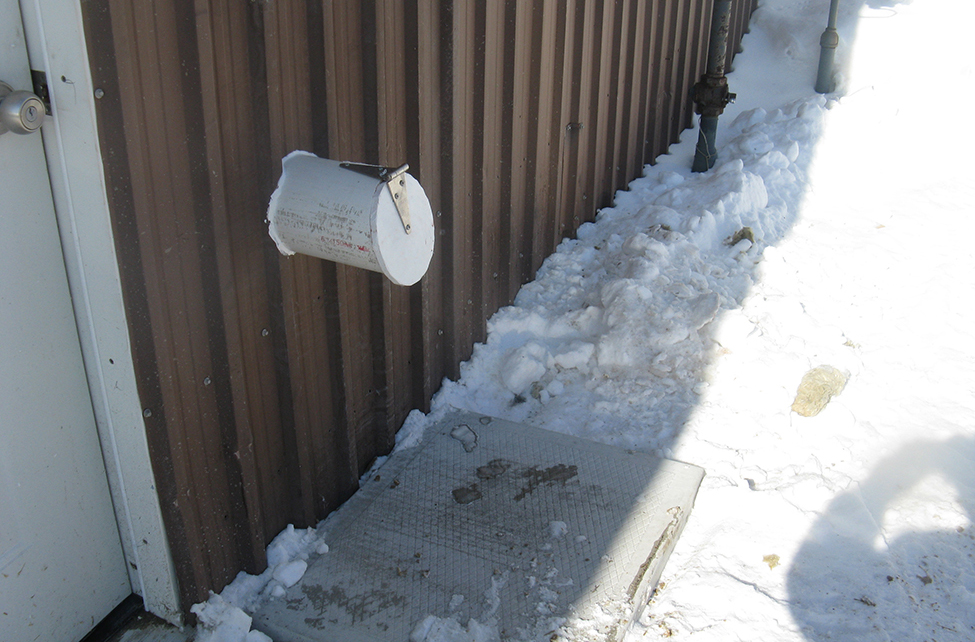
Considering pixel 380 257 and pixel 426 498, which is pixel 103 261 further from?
pixel 426 498

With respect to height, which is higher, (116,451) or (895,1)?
(895,1)

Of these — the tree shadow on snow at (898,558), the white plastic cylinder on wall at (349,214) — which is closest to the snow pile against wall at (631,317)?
the tree shadow on snow at (898,558)

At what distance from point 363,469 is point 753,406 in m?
1.73

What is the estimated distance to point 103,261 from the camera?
1.95 meters

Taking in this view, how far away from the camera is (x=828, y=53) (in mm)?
6039

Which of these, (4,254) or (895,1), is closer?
(4,254)

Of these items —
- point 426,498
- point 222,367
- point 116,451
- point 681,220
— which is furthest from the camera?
point 681,220

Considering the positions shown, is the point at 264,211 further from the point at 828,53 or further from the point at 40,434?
the point at 828,53

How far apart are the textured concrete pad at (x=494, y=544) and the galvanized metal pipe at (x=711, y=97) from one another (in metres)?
3.06

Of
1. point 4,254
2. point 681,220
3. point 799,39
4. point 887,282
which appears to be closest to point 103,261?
point 4,254

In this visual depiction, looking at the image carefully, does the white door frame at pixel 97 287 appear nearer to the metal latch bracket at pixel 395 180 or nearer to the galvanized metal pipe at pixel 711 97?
the metal latch bracket at pixel 395 180

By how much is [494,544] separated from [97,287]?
5.04 ft

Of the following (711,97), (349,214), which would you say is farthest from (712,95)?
(349,214)

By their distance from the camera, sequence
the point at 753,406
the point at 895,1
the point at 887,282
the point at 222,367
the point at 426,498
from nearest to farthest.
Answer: the point at 222,367
the point at 426,498
the point at 753,406
the point at 887,282
the point at 895,1
